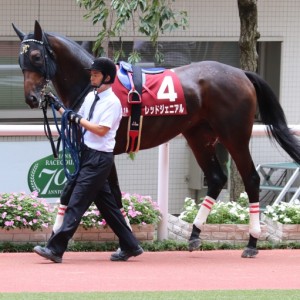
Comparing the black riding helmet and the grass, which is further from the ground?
the black riding helmet

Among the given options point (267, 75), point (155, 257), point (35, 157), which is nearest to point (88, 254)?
point (155, 257)

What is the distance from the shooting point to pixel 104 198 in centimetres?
959

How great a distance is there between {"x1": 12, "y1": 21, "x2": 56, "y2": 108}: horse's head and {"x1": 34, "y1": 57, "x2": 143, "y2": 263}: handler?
0.22 meters

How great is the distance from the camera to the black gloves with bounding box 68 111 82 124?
9.16m

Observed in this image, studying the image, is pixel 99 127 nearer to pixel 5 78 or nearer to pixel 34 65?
pixel 34 65

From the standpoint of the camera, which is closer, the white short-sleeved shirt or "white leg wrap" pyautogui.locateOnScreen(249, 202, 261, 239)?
the white short-sleeved shirt

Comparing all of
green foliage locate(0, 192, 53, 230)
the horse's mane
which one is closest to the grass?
green foliage locate(0, 192, 53, 230)

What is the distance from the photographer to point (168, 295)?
7.89 metres

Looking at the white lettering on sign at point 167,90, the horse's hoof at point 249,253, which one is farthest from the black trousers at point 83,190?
the horse's hoof at point 249,253

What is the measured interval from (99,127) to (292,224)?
9.22 ft

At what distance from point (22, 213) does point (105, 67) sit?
1.91 metres

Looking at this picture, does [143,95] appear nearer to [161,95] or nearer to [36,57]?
[161,95]

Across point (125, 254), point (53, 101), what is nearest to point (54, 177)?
point (125, 254)

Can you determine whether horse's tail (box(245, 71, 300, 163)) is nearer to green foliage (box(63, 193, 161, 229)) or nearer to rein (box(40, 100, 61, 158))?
green foliage (box(63, 193, 161, 229))
